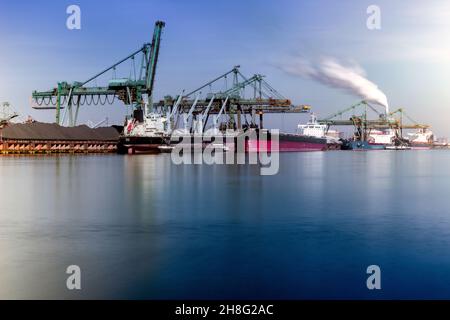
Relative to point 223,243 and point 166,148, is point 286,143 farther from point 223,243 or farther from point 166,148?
point 223,243

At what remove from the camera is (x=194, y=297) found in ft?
39.6

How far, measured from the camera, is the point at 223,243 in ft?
58.0

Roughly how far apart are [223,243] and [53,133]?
98540 millimetres

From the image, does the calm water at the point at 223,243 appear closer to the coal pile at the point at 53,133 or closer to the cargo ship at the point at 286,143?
the coal pile at the point at 53,133

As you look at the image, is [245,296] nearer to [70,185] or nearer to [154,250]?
[154,250]

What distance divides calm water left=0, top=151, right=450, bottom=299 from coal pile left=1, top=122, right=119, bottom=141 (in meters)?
73.0

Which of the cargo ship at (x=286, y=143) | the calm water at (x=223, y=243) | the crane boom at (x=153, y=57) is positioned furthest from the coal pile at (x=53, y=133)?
the calm water at (x=223, y=243)

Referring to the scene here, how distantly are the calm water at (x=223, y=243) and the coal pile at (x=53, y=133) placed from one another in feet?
239

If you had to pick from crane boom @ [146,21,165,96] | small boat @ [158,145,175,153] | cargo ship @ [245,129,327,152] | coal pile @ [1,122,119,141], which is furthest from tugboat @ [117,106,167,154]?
cargo ship @ [245,129,327,152]

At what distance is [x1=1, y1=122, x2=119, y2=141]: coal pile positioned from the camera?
10162cm

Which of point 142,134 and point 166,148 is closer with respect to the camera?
point 166,148

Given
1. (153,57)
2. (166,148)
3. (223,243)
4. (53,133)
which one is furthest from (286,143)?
(223,243)

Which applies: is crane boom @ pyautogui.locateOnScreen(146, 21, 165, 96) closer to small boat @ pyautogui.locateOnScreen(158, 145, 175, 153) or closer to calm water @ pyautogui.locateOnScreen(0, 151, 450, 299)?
small boat @ pyautogui.locateOnScreen(158, 145, 175, 153)
